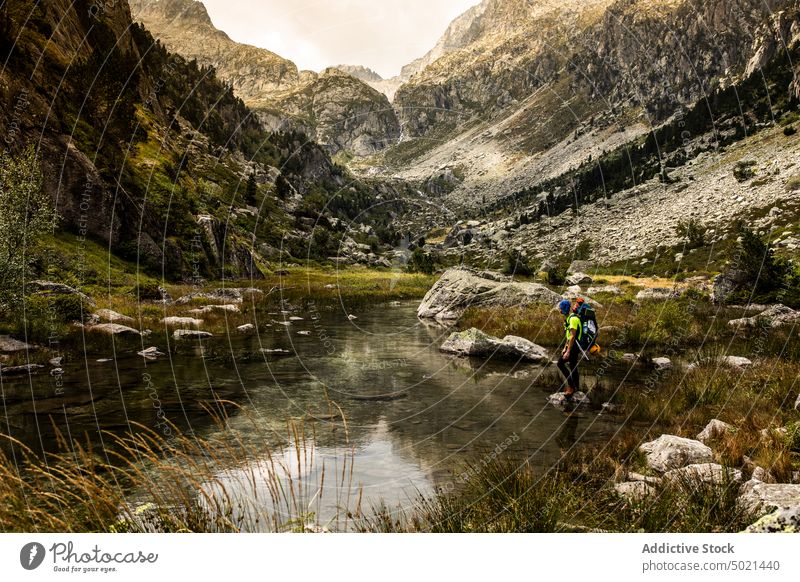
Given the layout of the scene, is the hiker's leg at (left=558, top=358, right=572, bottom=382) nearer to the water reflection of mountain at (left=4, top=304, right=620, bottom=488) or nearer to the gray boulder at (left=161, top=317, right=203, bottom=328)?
the water reflection of mountain at (left=4, top=304, right=620, bottom=488)

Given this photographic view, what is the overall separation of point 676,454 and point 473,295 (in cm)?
2349

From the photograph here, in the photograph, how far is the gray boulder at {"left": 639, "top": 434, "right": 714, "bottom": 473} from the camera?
6.84m

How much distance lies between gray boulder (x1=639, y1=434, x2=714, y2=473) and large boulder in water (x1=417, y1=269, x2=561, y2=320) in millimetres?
20731

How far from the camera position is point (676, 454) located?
22.9 feet

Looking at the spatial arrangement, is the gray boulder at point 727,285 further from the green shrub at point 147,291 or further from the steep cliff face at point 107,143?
the steep cliff face at point 107,143

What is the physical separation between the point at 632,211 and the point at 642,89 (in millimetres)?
156187

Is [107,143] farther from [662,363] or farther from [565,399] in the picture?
[662,363]

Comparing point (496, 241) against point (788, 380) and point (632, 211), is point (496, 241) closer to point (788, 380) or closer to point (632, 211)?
point (632, 211)

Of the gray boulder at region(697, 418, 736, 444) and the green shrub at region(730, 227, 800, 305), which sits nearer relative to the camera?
the gray boulder at region(697, 418, 736, 444)

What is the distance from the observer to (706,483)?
17.0ft

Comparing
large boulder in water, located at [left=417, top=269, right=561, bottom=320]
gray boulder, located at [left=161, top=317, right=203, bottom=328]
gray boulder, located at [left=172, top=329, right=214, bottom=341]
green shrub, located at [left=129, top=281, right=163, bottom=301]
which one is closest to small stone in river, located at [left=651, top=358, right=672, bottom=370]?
large boulder in water, located at [left=417, top=269, right=561, bottom=320]

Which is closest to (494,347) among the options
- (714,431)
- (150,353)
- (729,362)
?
(729,362)

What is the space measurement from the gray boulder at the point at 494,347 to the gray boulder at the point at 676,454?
9500mm

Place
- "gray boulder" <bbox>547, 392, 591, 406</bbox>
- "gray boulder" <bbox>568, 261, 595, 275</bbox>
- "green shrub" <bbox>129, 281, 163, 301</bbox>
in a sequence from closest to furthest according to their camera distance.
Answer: "gray boulder" <bbox>547, 392, 591, 406</bbox>
"green shrub" <bbox>129, 281, 163, 301</bbox>
"gray boulder" <bbox>568, 261, 595, 275</bbox>
